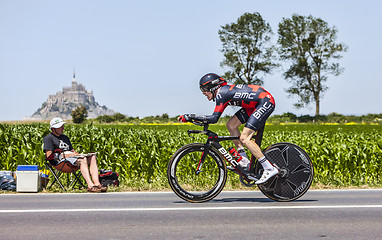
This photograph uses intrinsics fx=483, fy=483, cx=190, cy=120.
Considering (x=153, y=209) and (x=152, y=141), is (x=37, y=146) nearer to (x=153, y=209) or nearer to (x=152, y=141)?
(x=152, y=141)

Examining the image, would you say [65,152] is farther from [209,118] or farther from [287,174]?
[287,174]

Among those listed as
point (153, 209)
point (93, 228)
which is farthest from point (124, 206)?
point (93, 228)

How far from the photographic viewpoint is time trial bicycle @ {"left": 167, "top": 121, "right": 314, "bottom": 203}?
7730 millimetres

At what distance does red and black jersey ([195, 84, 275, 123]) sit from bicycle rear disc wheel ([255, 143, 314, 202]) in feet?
2.97

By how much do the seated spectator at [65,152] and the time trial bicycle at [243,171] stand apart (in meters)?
2.14

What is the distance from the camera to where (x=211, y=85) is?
753cm

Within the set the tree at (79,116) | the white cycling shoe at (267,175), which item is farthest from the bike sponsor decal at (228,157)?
the tree at (79,116)

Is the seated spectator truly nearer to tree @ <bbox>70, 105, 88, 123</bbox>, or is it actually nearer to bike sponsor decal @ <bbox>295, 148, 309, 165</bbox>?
bike sponsor decal @ <bbox>295, 148, 309, 165</bbox>

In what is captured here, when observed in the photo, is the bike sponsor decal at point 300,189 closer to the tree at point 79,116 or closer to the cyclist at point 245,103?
the cyclist at point 245,103

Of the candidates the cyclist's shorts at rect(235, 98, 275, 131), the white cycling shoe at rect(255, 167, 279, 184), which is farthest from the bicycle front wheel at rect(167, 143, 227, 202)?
the cyclist's shorts at rect(235, 98, 275, 131)

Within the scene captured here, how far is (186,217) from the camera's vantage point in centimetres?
686

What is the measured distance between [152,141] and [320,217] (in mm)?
7521

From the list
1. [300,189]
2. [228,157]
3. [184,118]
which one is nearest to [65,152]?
[184,118]

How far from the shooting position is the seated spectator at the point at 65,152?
9.24 m
